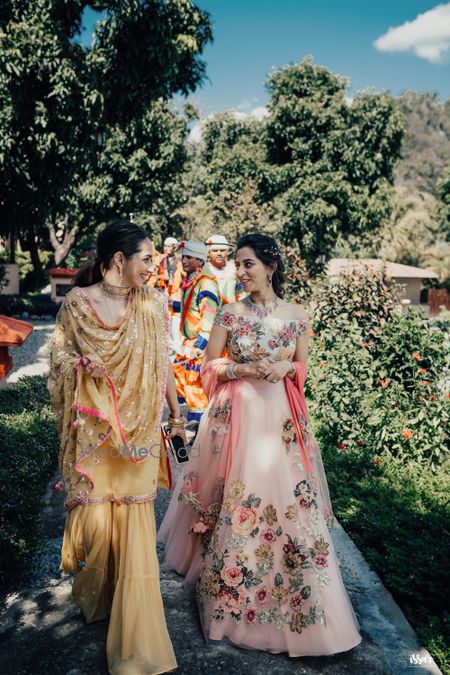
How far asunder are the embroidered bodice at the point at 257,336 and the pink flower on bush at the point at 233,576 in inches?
42.2

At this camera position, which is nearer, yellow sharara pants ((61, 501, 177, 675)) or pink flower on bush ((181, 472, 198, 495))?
yellow sharara pants ((61, 501, 177, 675))

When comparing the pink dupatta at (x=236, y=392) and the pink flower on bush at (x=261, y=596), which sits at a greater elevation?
the pink dupatta at (x=236, y=392)

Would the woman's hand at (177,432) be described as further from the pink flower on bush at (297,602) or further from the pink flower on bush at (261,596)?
the pink flower on bush at (297,602)

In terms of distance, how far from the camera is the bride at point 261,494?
2869 millimetres

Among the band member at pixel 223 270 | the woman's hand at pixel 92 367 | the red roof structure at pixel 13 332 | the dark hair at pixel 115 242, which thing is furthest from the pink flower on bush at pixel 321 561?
the red roof structure at pixel 13 332

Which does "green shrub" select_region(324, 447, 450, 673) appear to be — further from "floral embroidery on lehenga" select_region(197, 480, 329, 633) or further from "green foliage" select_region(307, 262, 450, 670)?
"floral embroidery on lehenga" select_region(197, 480, 329, 633)

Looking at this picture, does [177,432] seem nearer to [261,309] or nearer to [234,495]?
[234,495]

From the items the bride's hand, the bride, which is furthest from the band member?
the bride's hand

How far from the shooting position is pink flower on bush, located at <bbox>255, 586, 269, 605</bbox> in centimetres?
289

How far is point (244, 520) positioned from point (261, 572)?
0.86 feet

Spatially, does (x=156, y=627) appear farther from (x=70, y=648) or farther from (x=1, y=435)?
(x=1, y=435)

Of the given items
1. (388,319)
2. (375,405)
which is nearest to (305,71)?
(388,319)

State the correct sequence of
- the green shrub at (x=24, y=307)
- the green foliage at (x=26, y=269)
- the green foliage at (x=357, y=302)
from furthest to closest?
the green foliage at (x=26, y=269), the green shrub at (x=24, y=307), the green foliage at (x=357, y=302)

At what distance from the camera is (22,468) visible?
4.93m
